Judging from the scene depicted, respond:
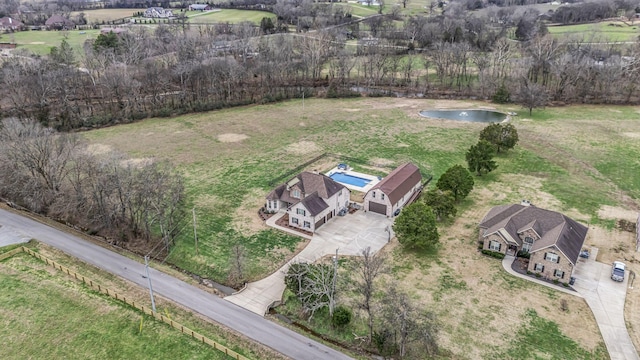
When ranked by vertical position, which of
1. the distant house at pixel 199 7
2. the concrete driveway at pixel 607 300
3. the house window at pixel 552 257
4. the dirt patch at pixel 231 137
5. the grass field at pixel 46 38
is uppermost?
the distant house at pixel 199 7

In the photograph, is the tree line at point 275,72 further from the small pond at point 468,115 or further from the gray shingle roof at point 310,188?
the gray shingle roof at point 310,188

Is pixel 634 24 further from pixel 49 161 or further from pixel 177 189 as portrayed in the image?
pixel 49 161

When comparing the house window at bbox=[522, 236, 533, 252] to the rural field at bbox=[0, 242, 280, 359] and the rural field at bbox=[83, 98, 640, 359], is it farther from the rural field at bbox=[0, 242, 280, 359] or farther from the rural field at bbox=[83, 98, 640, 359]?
the rural field at bbox=[0, 242, 280, 359]

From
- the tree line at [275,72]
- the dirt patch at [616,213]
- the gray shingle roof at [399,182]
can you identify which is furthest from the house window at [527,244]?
the tree line at [275,72]

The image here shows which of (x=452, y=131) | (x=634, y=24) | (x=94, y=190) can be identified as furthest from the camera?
(x=634, y=24)

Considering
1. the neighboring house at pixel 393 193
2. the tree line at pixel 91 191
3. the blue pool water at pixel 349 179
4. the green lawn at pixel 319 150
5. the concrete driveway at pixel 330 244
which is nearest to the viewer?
the concrete driveway at pixel 330 244

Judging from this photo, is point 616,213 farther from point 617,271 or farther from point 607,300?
point 607,300

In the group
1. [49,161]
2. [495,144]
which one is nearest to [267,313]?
[49,161]

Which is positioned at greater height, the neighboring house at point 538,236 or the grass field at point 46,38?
the grass field at point 46,38
